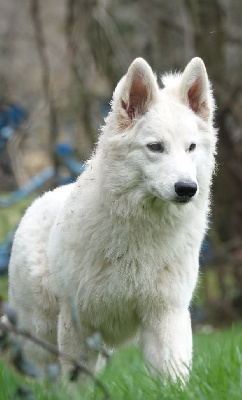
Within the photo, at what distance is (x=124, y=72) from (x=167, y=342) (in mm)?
7207

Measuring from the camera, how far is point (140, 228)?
4.98m

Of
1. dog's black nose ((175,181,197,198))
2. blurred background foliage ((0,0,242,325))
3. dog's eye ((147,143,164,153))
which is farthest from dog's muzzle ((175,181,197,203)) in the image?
blurred background foliage ((0,0,242,325))

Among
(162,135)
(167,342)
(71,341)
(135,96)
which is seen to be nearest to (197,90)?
(135,96)

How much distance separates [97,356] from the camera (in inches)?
205

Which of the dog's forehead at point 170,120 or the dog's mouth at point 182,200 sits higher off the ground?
the dog's forehead at point 170,120

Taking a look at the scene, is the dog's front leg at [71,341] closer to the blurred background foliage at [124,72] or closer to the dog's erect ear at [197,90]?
the dog's erect ear at [197,90]

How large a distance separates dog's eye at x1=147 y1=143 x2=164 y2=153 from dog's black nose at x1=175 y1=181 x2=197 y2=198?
327 millimetres

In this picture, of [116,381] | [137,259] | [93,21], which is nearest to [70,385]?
[116,381]

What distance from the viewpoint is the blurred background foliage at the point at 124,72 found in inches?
408

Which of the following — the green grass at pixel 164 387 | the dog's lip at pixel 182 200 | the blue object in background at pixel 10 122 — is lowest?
the green grass at pixel 164 387

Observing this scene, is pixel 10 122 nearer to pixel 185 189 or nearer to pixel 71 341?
pixel 71 341

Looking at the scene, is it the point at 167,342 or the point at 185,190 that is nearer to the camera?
the point at 185,190

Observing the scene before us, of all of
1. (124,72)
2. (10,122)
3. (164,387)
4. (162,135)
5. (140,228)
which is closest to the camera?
(164,387)

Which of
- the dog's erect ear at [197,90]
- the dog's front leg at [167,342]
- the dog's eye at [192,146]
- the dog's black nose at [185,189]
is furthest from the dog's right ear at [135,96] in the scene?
the dog's front leg at [167,342]
